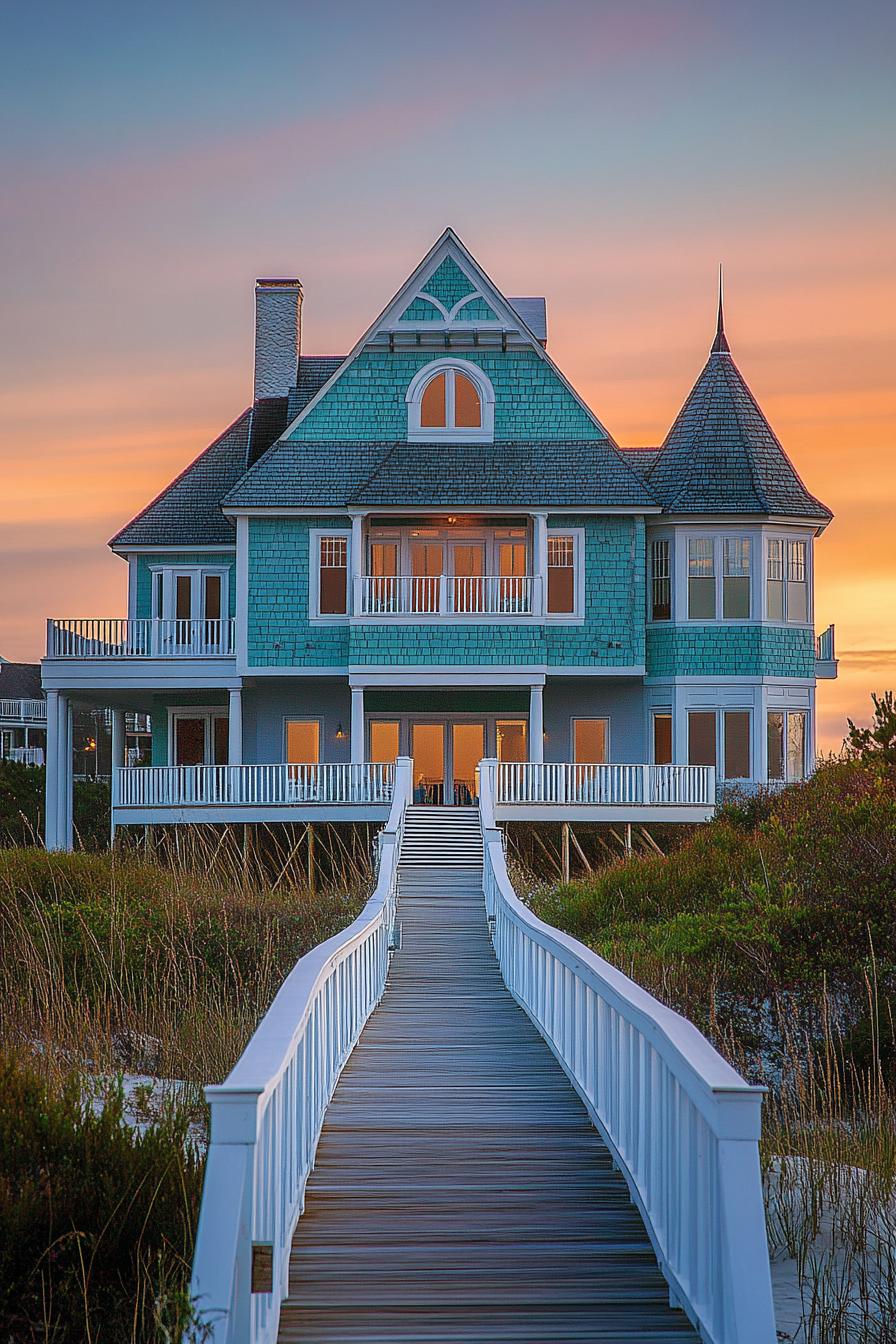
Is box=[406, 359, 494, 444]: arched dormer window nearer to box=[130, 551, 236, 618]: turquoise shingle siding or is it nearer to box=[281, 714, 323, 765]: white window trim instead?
box=[130, 551, 236, 618]: turquoise shingle siding

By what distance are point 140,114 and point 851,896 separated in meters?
14.1

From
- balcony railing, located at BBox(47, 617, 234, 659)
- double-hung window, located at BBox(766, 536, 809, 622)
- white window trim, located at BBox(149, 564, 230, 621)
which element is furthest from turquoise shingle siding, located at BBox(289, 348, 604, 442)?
balcony railing, located at BBox(47, 617, 234, 659)

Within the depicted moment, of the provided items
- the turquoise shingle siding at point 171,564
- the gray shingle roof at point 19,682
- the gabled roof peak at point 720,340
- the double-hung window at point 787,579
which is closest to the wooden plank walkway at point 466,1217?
the double-hung window at point 787,579

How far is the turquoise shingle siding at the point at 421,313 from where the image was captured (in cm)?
3194

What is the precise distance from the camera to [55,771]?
32250 millimetres

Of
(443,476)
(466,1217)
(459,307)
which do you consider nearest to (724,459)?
(443,476)

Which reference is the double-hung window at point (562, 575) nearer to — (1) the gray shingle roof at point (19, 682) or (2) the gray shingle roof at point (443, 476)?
(2) the gray shingle roof at point (443, 476)

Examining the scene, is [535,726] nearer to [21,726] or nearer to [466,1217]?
[466,1217]

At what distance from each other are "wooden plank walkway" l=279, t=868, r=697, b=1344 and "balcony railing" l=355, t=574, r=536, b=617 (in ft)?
64.4

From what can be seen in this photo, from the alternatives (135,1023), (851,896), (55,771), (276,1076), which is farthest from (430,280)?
(276,1076)

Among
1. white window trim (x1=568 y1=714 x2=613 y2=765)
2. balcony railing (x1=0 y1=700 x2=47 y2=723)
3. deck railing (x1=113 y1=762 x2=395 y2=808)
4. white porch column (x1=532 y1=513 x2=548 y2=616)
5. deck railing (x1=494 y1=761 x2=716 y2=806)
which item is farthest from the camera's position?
balcony railing (x1=0 y1=700 x2=47 y2=723)

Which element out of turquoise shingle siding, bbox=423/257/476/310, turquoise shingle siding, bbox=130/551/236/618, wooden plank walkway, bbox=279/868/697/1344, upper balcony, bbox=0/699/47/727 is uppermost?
turquoise shingle siding, bbox=423/257/476/310

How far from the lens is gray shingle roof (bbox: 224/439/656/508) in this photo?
31.0 metres

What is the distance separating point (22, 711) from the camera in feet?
267
